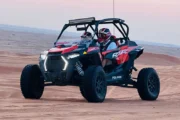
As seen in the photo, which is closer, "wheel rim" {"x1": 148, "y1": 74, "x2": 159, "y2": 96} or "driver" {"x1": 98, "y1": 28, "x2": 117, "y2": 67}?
"driver" {"x1": 98, "y1": 28, "x2": 117, "y2": 67}

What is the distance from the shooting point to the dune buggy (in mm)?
12430

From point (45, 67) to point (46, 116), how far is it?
317 cm

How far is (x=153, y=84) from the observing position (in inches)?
574

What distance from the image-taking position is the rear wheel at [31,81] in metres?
13.2

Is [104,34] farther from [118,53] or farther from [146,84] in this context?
[146,84]

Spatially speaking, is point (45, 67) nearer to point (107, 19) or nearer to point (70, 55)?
point (70, 55)

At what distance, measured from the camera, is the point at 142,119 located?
380 inches

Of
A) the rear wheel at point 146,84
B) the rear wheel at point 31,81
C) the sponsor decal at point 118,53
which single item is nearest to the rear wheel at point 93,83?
the sponsor decal at point 118,53

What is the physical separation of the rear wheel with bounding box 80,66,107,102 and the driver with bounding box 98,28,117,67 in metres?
1.08

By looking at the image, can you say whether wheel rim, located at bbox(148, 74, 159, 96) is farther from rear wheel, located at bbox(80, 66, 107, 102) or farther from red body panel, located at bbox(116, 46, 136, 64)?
rear wheel, located at bbox(80, 66, 107, 102)

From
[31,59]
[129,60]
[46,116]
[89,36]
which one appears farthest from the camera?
[31,59]

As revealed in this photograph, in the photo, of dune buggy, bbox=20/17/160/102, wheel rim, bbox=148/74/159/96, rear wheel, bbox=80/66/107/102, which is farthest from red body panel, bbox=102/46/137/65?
rear wheel, bbox=80/66/107/102

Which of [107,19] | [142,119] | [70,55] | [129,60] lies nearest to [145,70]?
[129,60]

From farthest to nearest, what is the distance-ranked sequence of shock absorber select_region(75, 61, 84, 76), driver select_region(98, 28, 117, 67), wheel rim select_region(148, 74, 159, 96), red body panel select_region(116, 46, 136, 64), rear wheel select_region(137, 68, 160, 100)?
wheel rim select_region(148, 74, 159, 96) → rear wheel select_region(137, 68, 160, 100) → red body panel select_region(116, 46, 136, 64) → driver select_region(98, 28, 117, 67) → shock absorber select_region(75, 61, 84, 76)
